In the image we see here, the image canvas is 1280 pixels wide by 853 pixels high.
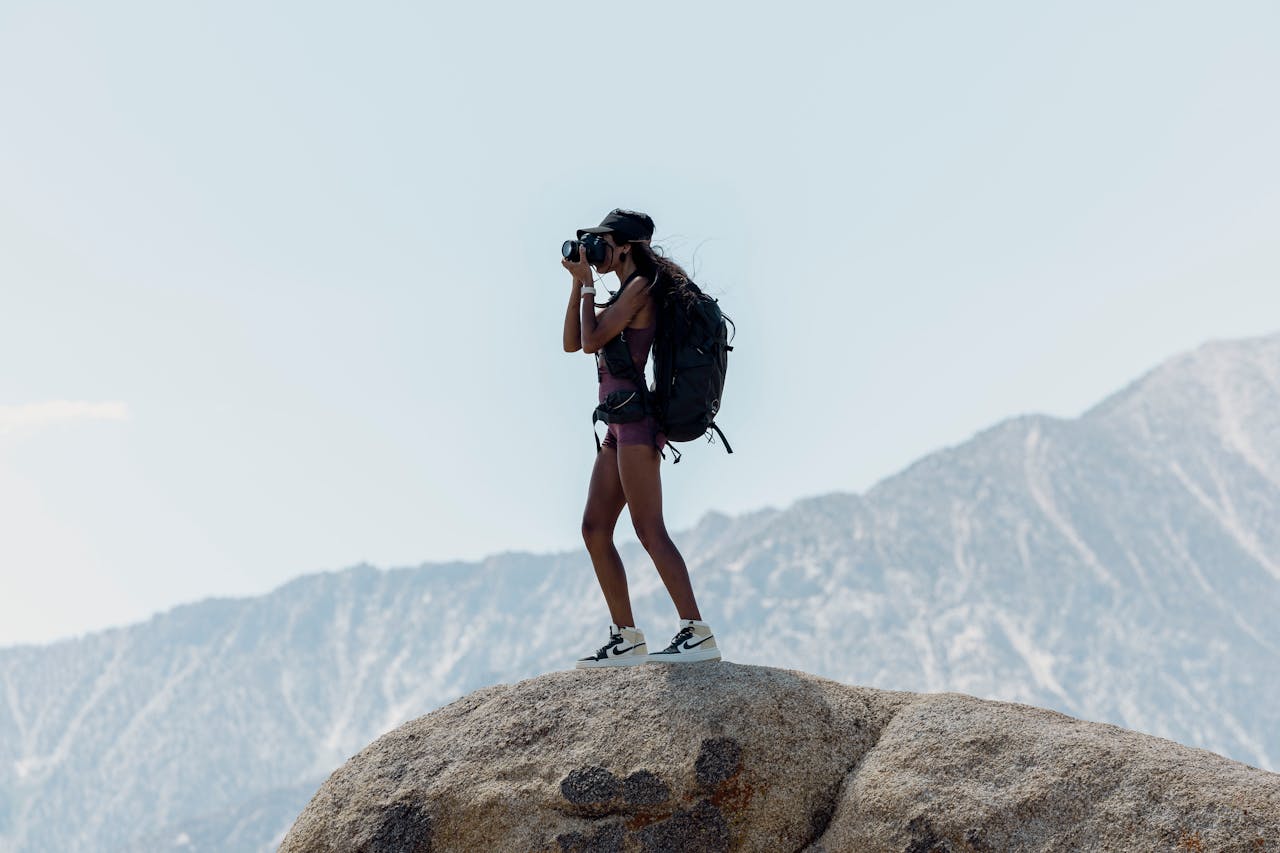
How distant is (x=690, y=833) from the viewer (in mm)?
9578

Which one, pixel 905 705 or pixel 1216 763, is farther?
pixel 905 705

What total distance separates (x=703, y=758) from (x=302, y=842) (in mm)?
3281

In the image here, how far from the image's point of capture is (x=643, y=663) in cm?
1110

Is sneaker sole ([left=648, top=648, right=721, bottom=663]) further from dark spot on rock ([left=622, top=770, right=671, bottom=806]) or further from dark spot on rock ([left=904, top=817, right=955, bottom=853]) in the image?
dark spot on rock ([left=904, top=817, right=955, bottom=853])

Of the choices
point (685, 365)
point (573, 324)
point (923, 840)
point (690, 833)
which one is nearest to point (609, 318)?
point (573, 324)

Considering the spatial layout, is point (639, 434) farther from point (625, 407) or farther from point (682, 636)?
point (682, 636)

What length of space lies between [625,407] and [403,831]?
3.72 m

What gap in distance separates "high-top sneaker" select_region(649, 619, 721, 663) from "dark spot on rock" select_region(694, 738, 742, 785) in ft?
3.90

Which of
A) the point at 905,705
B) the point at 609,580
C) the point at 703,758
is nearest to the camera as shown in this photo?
the point at 703,758

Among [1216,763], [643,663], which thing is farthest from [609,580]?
[1216,763]

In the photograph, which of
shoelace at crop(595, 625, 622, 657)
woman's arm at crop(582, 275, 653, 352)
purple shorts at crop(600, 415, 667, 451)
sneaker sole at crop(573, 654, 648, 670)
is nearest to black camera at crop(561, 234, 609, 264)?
woman's arm at crop(582, 275, 653, 352)

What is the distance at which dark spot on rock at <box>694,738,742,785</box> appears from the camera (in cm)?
967

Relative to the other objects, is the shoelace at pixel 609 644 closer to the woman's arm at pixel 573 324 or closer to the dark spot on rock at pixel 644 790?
the dark spot on rock at pixel 644 790

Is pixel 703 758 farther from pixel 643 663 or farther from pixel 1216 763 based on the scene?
pixel 1216 763
